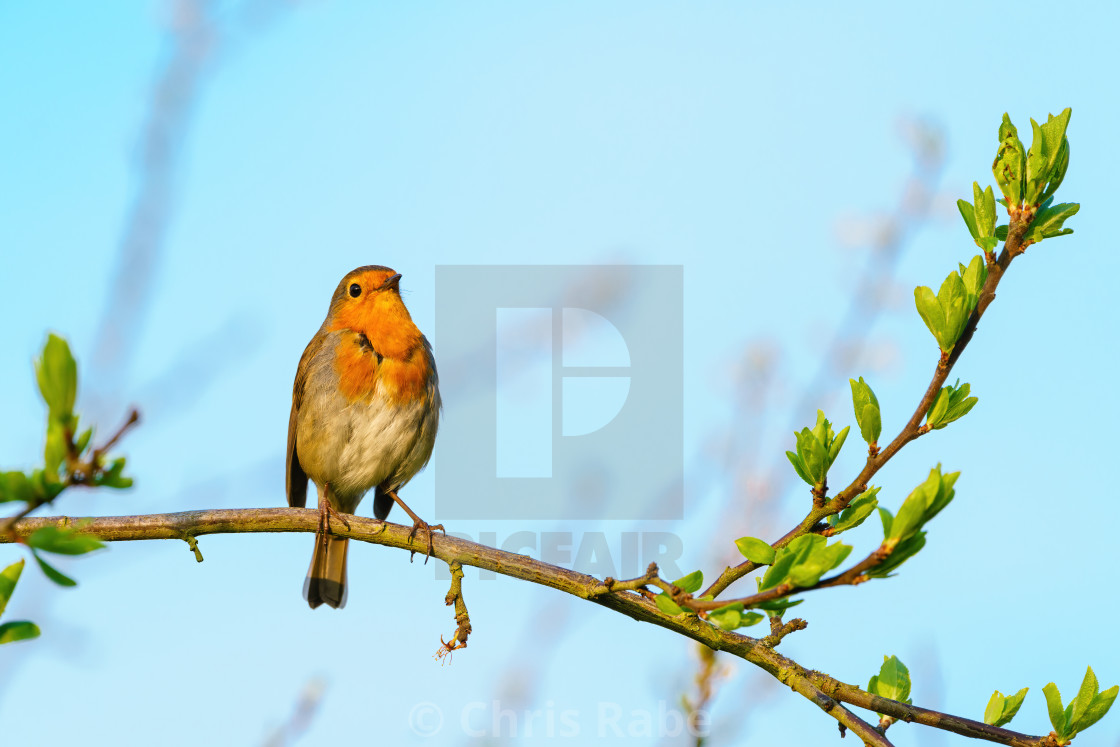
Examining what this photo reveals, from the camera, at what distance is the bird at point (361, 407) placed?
17.6 ft

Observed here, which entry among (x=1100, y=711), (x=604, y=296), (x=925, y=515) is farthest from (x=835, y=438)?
(x=604, y=296)

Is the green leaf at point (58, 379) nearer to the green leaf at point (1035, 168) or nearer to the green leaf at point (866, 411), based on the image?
the green leaf at point (866, 411)

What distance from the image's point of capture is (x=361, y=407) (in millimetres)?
5355

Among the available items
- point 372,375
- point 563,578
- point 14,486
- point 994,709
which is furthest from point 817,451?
point 372,375

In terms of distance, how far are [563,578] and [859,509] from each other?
0.86 meters

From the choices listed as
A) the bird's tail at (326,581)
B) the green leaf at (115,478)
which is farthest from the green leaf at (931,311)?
the bird's tail at (326,581)

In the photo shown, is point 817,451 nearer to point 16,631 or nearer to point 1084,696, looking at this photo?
point 1084,696

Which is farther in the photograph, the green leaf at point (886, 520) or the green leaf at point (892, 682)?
the green leaf at point (892, 682)

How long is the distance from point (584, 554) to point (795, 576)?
90.2 inches

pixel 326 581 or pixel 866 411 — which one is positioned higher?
pixel 866 411

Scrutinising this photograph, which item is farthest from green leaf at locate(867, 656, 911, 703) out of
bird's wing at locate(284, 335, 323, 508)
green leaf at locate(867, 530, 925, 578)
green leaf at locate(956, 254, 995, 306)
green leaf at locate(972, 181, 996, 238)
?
bird's wing at locate(284, 335, 323, 508)

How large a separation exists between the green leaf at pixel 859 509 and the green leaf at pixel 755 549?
376 millimetres

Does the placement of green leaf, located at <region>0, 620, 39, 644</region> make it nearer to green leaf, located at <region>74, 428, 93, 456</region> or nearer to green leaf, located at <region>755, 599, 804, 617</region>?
green leaf, located at <region>74, 428, 93, 456</region>

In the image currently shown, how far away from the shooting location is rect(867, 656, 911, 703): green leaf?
91.9 inches
